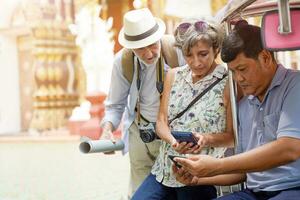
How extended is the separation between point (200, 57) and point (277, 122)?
0.49 metres

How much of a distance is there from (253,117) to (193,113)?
33 cm

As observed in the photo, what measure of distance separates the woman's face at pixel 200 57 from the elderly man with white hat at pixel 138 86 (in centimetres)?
44

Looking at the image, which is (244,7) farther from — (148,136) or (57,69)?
(57,69)

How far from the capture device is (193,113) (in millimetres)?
2248

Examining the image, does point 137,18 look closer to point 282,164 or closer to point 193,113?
point 193,113

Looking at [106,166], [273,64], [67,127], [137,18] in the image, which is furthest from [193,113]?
[67,127]

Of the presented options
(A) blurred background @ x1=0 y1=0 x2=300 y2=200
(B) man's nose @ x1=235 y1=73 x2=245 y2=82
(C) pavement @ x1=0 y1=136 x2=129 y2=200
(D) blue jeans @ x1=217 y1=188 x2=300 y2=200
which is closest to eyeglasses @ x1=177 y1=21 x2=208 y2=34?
(B) man's nose @ x1=235 y1=73 x2=245 y2=82

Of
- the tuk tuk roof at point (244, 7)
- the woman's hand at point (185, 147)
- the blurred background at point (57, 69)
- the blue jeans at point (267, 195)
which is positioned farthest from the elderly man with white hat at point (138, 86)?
the blurred background at point (57, 69)

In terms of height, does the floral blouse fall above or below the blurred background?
above

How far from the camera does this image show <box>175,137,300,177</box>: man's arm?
1736 mm

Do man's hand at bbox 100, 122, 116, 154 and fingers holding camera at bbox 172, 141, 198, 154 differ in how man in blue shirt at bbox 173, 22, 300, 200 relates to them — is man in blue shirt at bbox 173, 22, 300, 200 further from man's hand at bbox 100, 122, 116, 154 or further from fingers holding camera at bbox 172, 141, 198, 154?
man's hand at bbox 100, 122, 116, 154

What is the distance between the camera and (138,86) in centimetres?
281

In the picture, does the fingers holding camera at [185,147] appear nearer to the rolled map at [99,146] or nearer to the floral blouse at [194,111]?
the floral blouse at [194,111]

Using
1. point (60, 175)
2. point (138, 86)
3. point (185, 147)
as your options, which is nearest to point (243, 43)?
point (185, 147)
